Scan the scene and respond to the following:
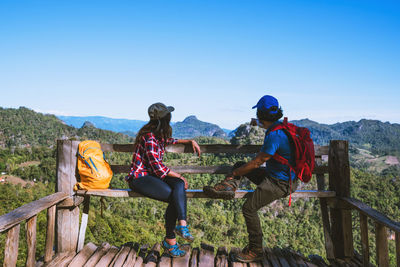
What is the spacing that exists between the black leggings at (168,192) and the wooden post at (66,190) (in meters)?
0.88

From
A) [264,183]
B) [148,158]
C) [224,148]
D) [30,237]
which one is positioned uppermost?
[224,148]

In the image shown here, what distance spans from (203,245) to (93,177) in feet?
4.85

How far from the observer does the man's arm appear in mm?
3063

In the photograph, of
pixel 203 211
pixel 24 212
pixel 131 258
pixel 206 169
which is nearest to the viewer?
pixel 24 212

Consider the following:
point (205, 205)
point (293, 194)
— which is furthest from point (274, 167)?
point (205, 205)

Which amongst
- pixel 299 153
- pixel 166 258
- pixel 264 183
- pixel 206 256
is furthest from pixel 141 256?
pixel 299 153

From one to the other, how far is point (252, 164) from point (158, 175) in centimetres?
98

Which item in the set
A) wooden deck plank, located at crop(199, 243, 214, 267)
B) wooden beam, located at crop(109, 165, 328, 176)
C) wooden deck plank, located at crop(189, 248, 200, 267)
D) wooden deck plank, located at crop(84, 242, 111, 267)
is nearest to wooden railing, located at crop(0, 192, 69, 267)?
wooden deck plank, located at crop(84, 242, 111, 267)

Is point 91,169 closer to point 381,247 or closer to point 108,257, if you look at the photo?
point 108,257

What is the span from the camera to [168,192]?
3.28m

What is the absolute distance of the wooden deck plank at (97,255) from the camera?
3365 mm

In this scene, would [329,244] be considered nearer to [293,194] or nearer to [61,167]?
[293,194]

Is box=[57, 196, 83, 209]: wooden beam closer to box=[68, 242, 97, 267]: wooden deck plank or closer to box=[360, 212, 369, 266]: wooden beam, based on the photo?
box=[68, 242, 97, 267]: wooden deck plank

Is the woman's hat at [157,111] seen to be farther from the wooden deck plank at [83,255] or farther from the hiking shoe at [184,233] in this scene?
the wooden deck plank at [83,255]
